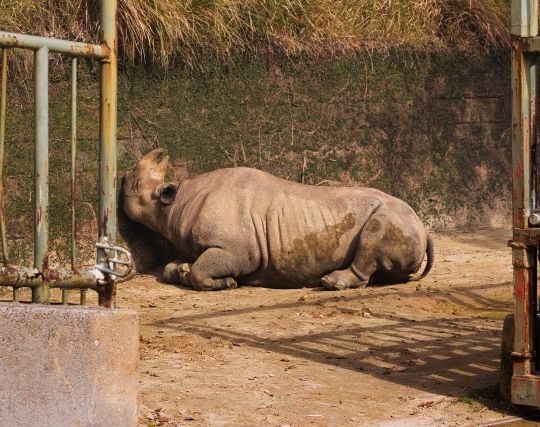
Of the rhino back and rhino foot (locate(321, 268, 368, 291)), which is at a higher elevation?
the rhino back

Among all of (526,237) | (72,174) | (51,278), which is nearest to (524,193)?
(526,237)

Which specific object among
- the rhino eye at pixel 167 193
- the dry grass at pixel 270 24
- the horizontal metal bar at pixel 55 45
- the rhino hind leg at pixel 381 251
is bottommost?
the rhino hind leg at pixel 381 251

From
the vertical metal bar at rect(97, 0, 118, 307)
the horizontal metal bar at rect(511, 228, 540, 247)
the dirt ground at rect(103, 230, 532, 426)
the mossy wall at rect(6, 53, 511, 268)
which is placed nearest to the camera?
the vertical metal bar at rect(97, 0, 118, 307)

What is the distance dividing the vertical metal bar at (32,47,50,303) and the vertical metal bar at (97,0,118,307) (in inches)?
10.1

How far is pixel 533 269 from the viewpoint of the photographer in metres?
6.00

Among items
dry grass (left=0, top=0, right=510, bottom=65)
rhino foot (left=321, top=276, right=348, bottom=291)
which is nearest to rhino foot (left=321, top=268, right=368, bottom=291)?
rhino foot (left=321, top=276, right=348, bottom=291)

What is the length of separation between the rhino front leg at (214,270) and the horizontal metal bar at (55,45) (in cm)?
506

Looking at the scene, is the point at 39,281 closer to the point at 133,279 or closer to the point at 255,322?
the point at 255,322

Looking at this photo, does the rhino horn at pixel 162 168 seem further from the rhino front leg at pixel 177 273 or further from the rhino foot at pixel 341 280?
the rhino foot at pixel 341 280

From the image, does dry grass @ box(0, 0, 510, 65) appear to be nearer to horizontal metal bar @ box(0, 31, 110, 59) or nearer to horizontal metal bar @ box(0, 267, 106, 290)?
horizontal metal bar @ box(0, 31, 110, 59)

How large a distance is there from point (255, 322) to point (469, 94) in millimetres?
5335

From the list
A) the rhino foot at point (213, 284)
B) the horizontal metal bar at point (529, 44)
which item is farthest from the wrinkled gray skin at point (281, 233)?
the horizontal metal bar at point (529, 44)

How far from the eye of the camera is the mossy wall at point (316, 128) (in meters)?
10.4

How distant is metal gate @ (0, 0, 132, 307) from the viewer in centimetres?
496
